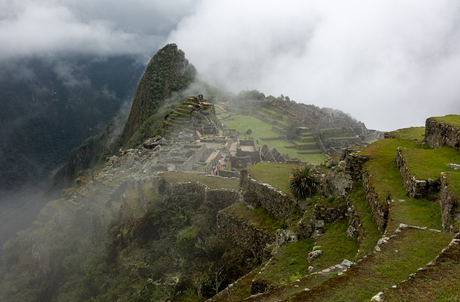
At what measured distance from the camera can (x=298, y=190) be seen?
31.2 feet

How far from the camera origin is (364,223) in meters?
6.44

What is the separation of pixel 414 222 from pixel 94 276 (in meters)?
20.6

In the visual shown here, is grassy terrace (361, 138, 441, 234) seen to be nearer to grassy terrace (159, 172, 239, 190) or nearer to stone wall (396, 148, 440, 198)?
stone wall (396, 148, 440, 198)

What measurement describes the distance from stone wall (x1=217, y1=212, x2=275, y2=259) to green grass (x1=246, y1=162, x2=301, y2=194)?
7.16 feet

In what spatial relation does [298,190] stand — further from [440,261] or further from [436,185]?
[440,261]

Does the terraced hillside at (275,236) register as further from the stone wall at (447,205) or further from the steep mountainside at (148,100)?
the steep mountainside at (148,100)

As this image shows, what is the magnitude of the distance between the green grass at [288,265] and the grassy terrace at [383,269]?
2179 mm

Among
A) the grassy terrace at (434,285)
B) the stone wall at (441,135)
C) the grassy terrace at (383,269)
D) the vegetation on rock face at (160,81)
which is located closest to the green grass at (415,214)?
the grassy terrace at (383,269)

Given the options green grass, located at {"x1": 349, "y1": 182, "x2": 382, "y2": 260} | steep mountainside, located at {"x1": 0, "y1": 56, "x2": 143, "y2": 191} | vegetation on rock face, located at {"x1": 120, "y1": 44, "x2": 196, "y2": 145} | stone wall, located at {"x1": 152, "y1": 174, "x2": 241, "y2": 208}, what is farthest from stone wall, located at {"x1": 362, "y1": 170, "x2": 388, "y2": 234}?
steep mountainside, located at {"x1": 0, "y1": 56, "x2": 143, "y2": 191}

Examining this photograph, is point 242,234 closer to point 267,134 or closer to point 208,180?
point 208,180

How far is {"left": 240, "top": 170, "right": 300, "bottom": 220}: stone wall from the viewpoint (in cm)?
1038

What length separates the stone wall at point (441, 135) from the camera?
7.45 metres

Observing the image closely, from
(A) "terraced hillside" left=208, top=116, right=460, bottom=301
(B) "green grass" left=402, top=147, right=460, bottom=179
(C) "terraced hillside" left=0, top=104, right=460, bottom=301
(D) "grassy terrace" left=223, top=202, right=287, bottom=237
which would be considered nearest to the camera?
(A) "terraced hillside" left=208, top=116, right=460, bottom=301

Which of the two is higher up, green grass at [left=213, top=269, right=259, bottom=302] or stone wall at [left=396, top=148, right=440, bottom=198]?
stone wall at [left=396, top=148, right=440, bottom=198]
